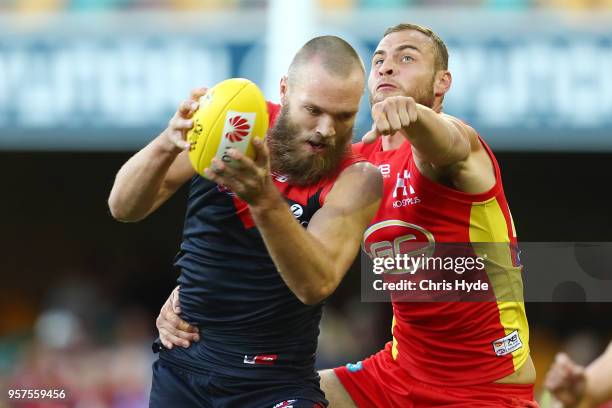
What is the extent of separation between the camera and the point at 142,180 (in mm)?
4039

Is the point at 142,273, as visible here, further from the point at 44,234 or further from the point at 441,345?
the point at 441,345

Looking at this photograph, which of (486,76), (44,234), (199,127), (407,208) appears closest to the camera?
(199,127)

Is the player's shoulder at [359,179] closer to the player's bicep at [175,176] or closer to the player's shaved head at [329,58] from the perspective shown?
the player's shaved head at [329,58]

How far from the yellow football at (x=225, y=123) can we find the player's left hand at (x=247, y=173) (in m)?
0.05

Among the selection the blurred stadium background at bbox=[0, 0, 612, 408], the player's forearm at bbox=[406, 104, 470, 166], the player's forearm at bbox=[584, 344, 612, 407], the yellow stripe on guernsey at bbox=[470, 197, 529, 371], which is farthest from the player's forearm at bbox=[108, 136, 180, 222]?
the blurred stadium background at bbox=[0, 0, 612, 408]

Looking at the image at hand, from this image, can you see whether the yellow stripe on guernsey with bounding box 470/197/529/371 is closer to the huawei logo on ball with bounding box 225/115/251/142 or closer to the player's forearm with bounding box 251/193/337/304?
the player's forearm with bounding box 251/193/337/304

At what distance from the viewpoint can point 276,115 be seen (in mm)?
4305

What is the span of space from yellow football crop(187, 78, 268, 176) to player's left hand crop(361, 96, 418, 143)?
1.50 ft

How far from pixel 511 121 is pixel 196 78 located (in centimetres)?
287

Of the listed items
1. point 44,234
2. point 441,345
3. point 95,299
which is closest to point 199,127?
point 441,345

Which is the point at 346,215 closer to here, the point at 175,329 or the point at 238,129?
the point at 238,129

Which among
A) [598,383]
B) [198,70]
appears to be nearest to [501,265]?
[598,383]

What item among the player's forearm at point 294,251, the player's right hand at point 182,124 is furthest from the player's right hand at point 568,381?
the player's right hand at point 182,124

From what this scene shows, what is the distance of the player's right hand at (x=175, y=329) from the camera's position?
4.25 metres
